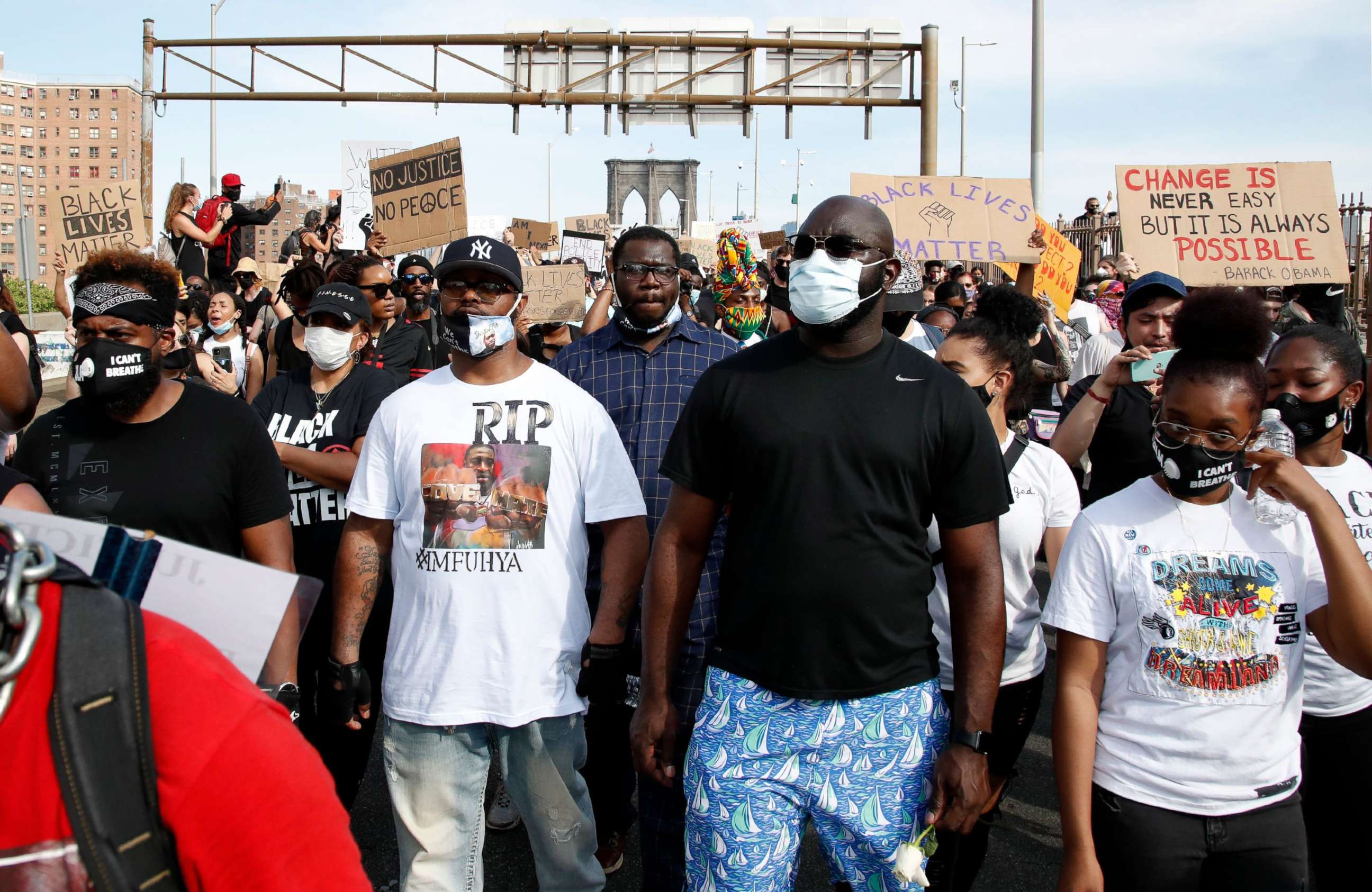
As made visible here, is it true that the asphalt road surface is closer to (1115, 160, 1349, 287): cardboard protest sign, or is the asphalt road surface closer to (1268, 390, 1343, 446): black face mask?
(1268, 390, 1343, 446): black face mask

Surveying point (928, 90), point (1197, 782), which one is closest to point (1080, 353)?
point (1197, 782)

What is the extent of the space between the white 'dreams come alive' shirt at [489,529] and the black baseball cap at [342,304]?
1192 millimetres

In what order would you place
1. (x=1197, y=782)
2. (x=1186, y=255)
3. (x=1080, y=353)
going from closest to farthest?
(x=1197, y=782) → (x=1080, y=353) → (x=1186, y=255)

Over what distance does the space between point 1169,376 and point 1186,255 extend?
4851 mm

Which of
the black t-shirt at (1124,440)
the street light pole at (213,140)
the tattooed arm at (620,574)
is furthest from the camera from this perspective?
the street light pole at (213,140)

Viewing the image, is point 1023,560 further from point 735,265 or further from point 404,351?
point 404,351

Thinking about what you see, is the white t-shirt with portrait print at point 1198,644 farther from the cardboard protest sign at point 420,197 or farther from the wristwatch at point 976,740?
the cardboard protest sign at point 420,197

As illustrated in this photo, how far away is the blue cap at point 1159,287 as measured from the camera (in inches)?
166

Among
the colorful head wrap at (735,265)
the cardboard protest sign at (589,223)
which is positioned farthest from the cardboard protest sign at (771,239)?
the colorful head wrap at (735,265)

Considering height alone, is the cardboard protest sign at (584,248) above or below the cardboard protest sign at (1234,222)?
above

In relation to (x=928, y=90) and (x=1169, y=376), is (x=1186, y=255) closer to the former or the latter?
(x=1169, y=376)

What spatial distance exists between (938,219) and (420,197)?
4132 millimetres

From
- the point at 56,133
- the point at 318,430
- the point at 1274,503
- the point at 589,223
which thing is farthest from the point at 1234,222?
the point at 56,133

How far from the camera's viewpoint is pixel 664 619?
2654mm
